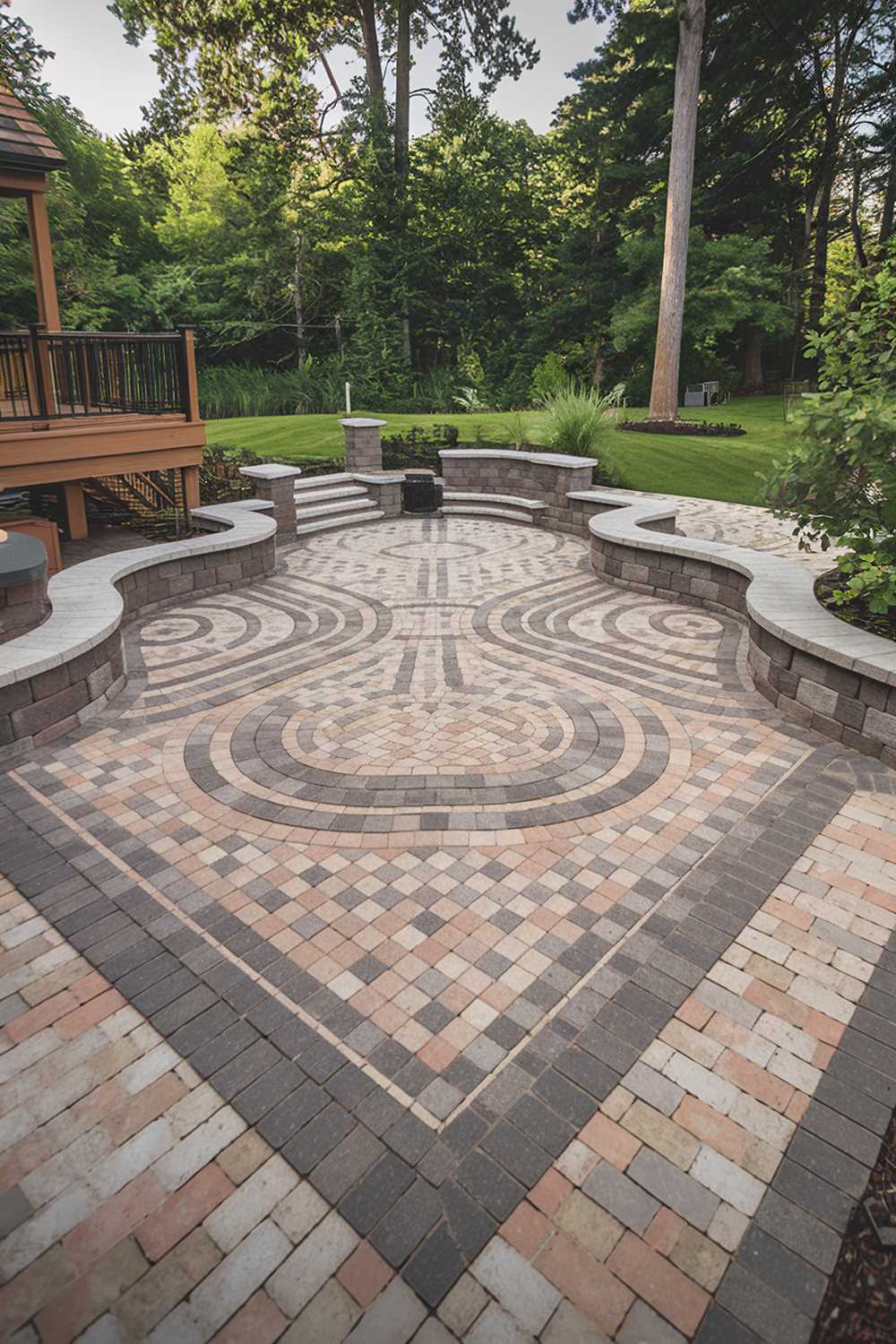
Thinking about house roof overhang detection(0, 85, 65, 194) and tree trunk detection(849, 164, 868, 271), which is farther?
tree trunk detection(849, 164, 868, 271)

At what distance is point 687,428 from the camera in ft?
59.4

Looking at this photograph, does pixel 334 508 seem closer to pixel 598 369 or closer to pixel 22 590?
pixel 22 590

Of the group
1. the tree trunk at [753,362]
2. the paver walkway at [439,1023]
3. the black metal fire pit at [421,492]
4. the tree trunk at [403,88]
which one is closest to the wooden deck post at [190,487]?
the black metal fire pit at [421,492]

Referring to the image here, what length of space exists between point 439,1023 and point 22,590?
15.1ft

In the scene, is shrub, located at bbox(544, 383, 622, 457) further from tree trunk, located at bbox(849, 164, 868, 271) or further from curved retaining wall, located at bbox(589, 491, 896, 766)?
tree trunk, located at bbox(849, 164, 868, 271)

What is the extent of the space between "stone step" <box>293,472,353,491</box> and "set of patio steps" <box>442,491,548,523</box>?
1.87m

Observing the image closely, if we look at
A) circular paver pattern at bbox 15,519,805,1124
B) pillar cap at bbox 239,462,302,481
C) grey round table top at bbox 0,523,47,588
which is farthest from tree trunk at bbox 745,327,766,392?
grey round table top at bbox 0,523,47,588

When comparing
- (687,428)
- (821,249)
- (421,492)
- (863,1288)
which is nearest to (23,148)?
(421,492)

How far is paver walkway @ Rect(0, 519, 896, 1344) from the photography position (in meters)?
2.12

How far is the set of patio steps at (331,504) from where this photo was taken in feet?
40.2

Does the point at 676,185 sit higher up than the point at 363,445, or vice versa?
the point at 676,185

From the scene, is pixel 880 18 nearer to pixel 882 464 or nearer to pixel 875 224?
pixel 875 224

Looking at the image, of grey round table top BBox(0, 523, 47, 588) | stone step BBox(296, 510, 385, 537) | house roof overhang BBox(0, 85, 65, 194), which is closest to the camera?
grey round table top BBox(0, 523, 47, 588)

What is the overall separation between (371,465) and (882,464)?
10187 mm
